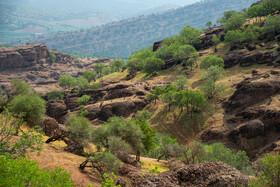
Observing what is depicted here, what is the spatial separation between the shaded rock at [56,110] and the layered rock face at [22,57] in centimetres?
12884

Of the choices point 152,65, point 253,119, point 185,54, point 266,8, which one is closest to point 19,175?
point 253,119

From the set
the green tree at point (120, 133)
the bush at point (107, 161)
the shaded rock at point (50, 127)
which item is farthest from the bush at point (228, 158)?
the shaded rock at point (50, 127)

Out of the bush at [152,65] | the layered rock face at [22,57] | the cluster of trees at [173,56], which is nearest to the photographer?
the cluster of trees at [173,56]

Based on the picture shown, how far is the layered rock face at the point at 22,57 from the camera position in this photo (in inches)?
6722

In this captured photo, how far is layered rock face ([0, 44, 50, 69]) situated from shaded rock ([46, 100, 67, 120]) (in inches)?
5073

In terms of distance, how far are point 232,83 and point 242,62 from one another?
17.8 meters

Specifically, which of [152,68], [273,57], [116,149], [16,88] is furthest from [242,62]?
[16,88]

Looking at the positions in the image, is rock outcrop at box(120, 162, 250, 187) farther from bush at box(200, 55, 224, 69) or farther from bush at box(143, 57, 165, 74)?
bush at box(143, 57, 165, 74)

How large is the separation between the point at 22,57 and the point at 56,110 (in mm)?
135783

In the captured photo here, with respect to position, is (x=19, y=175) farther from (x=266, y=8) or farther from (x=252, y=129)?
(x=266, y=8)

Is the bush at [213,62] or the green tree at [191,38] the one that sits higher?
the green tree at [191,38]

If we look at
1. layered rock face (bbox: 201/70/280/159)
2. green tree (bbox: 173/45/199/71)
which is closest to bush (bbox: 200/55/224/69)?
green tree (bbox: 173/45/199/71)

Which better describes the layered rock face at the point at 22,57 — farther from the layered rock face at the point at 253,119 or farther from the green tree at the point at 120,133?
the layered rock face at the point at 253,119

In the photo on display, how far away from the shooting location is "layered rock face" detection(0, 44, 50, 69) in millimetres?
170750
